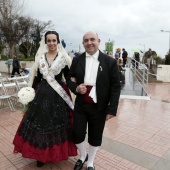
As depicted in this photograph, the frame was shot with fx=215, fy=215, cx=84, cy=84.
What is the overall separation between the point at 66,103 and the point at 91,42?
3.16 feet

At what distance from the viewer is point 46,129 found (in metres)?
2.83

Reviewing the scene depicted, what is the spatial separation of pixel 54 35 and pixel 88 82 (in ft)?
2.72

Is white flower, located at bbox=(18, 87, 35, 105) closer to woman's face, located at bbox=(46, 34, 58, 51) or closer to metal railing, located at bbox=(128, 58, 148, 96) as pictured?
woman's face, located at bbox=(46, 34, 58, 51)

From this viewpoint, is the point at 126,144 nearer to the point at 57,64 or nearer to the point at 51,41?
the point at 57,64

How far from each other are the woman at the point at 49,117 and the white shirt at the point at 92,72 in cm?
51

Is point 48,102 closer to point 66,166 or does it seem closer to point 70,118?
point 70,118

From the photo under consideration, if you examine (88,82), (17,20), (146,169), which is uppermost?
(17,20)

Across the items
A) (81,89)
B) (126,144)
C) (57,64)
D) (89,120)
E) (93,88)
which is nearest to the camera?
(81,89)

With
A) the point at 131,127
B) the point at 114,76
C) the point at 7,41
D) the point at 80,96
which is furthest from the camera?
the point at 7,41

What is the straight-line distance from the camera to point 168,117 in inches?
222

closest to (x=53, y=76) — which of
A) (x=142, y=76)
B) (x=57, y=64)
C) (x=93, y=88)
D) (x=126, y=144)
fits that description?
(x=57, y=64)

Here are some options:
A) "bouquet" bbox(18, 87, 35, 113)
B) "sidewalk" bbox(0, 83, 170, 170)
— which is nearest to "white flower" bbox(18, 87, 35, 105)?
"bouquet" bbox(18, 87, 35, 113)

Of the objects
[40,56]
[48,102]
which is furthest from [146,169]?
[40,56]

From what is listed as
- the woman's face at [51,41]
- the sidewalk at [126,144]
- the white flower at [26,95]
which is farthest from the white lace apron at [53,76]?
the sidewalk at [126,144]
